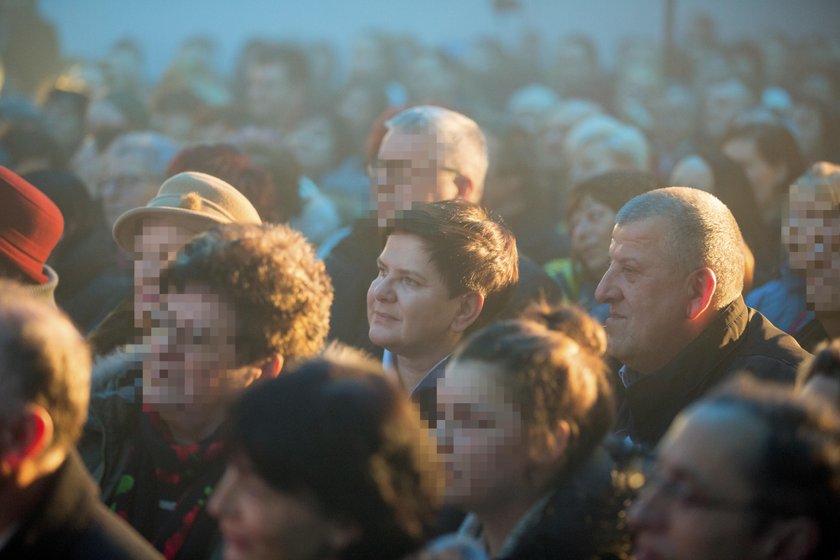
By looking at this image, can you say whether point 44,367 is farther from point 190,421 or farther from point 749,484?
point 749,484

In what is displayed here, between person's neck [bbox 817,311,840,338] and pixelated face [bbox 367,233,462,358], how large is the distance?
1.47m

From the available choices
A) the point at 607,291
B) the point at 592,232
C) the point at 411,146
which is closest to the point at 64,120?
the point at 411,146

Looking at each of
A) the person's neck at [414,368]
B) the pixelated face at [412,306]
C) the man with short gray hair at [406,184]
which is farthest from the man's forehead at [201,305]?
the man with short gray hair at [406,184]

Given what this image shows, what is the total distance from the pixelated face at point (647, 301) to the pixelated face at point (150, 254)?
5.12ft

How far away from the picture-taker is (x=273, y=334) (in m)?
2.98

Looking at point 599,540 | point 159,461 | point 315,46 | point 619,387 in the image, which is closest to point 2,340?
point 159,461

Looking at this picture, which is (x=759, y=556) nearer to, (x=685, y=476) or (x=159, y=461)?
(x=685, y=476)

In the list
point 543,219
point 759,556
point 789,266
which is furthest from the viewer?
point 543,219

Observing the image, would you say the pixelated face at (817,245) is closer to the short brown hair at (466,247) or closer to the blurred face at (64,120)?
the short brown hair at (466,247)

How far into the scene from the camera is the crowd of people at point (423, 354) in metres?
2.05

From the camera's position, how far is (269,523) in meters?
2.06

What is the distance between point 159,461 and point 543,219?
4.13 metres

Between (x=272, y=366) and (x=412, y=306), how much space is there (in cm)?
84

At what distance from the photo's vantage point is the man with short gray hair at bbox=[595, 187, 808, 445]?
373 cm
